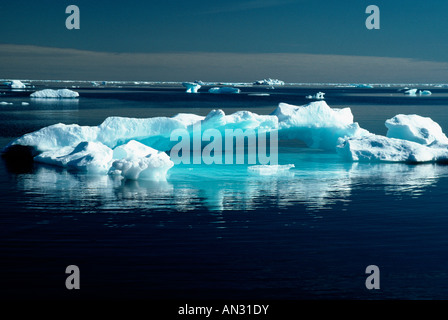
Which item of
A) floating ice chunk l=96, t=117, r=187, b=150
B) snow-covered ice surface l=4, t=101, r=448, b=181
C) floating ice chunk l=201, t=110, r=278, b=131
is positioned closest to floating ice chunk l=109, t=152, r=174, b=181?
snow-covered ice surface l=4, t=101, r=448, b=181

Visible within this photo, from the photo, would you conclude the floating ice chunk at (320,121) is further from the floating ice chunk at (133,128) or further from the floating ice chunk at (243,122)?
the floating ice chunk at (133,128)

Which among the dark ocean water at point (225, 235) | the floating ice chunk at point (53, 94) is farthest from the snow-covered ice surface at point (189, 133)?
the floating ice chunk at point (53, 94)

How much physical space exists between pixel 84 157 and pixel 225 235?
7.87m

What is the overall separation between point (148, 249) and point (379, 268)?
3.60 metres

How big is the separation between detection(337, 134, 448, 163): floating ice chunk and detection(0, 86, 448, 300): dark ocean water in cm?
244

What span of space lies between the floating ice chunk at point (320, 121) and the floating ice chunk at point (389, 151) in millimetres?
2222

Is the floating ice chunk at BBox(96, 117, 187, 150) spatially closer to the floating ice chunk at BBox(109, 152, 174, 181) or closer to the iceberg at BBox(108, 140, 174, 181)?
the iceberg at BBox(108, 140, 174, 181)

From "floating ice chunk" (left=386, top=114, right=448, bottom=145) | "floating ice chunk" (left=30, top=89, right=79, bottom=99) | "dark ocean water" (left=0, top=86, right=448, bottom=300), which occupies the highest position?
"floating ice chunk" (left=30, top=89, right=79, bottom=99)

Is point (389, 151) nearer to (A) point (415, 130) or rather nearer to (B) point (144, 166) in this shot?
(A) point (415, 130)

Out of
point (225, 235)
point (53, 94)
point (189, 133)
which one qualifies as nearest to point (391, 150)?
point (189, 133)

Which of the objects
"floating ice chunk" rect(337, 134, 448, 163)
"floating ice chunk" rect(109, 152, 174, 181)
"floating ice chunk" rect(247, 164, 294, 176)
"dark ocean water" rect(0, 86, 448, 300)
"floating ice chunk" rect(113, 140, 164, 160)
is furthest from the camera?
"floating ice chunk" rect(337, 134, 448, 163)

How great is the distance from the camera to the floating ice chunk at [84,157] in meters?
15.9

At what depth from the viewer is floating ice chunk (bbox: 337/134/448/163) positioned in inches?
722

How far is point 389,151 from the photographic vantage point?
60.3 ft
